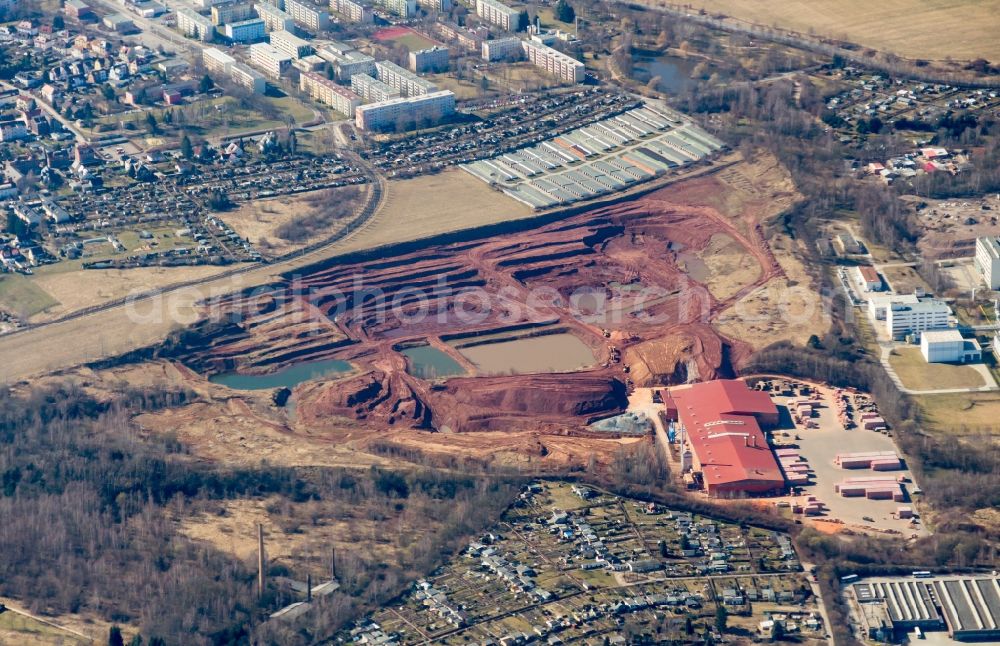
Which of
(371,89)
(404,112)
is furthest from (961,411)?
(371,89)

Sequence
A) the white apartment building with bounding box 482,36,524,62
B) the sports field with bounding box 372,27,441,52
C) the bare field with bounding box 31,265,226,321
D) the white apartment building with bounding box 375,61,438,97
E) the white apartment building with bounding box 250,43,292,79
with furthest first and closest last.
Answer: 1. the sports field with bounding box 372,27,441,52
2. the white apartment building with bounding box 482,36,524,62
3. the white apartment building with bounding box 250,43,292,79
4. the white apartment building with bounding box 375,61,438,97
5. the bare field with bounding box 31,265,226,321

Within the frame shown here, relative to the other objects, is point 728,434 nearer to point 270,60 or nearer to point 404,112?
point 404,112

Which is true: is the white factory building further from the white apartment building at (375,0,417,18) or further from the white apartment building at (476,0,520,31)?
the white apartment building at (375,0,417,18)

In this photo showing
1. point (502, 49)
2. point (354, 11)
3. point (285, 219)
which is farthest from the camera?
point (354, 11)

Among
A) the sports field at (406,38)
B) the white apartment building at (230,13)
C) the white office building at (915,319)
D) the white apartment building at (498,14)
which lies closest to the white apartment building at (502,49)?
the white apartment building at (498,14)

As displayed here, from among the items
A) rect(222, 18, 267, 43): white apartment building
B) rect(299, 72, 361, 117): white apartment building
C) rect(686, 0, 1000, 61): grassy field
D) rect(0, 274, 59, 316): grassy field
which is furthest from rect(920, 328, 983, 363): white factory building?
rect(222, 18, 267, 43): white apartment building

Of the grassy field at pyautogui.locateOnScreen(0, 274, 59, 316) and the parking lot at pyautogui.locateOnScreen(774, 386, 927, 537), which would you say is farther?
the grassy field at pyautogui.locateOnScreen(0, 274, 59, 316)

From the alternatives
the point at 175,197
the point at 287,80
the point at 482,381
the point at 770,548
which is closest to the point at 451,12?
the point at 287,80

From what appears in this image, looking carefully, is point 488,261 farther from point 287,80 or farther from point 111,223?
point 287,80
